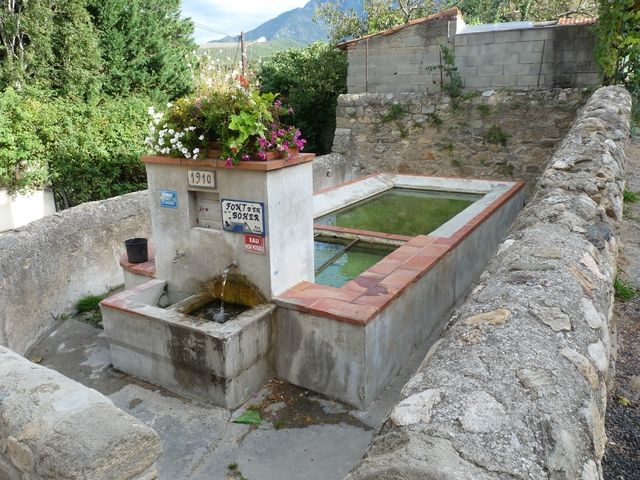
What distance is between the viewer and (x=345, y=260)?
583 centimetres

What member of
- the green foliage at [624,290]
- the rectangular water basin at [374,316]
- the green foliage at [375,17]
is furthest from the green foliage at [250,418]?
the green foliage at [375,17]

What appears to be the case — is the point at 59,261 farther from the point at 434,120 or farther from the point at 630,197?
the point at 434,120

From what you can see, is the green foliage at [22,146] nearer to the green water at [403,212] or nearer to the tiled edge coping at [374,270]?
the tiled edge coping at [374,270]

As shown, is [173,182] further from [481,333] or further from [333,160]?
[333,160]

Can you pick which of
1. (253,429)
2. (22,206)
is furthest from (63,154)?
(253,429)

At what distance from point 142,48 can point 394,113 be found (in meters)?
7.83

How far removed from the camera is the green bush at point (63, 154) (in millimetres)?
7906

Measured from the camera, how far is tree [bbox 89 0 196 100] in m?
13.1

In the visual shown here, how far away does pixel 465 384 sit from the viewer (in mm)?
1264

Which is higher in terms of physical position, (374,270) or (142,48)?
(142,48)

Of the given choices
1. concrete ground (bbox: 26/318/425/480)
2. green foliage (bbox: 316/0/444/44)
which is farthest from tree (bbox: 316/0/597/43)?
concrete ground (bbox: 26/318/425/480)

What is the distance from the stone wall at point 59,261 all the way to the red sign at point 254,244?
87.1 inches

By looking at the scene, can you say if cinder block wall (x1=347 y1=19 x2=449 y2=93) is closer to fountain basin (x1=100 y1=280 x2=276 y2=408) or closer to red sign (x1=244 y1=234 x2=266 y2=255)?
red sign (x1=244 y1=234 x2=266 y2=255)

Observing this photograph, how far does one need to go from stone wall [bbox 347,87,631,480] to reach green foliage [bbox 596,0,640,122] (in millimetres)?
6965
